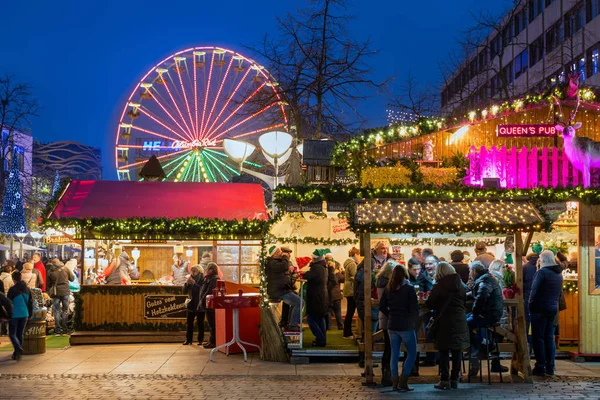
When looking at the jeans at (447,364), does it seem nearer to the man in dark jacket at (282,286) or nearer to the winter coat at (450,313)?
the winter coat at (450,313)

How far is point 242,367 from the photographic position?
44.1 ft

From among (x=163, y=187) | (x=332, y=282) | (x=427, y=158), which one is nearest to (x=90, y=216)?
(x=163, y=187)

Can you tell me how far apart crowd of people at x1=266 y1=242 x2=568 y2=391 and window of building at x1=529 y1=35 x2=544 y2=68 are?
30202mm

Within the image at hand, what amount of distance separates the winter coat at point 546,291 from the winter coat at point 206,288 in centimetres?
586

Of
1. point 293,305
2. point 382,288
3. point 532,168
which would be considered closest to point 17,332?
point 293,305

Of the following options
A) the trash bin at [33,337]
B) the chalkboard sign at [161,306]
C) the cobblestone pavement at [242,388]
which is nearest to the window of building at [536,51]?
the chalkboard sign at [161,306]

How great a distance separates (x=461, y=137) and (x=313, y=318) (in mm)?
5384

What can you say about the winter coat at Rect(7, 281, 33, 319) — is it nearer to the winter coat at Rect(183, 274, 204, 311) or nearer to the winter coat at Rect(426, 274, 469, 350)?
the winter coat at Rect(183, 274, 204, 311)

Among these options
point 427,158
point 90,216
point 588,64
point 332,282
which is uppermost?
point 588,64

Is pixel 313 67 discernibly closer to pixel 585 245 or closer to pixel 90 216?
pixel 90 216

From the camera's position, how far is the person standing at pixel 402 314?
10.8 m

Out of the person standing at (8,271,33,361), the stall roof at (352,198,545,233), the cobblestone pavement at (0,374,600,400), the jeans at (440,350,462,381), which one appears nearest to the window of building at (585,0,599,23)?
the stall roof at (352,198,545,233)

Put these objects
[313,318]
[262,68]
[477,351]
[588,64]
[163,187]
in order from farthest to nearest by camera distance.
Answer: [588,64] < [262,68] < [163,187] < [313,318] < [477,351]

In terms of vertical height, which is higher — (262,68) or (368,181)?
(262,68)
